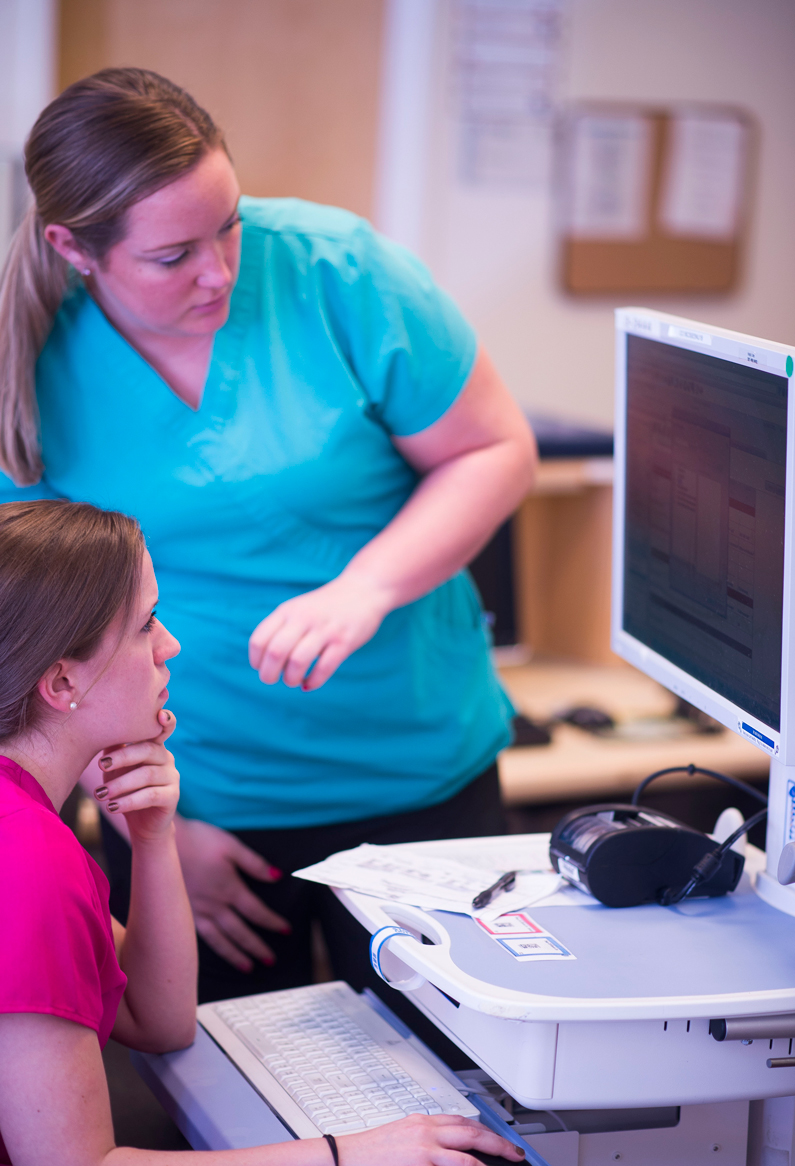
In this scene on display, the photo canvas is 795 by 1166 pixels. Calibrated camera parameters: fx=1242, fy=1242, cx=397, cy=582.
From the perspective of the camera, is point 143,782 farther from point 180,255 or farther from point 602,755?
point 602,755

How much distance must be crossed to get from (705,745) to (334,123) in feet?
5.16

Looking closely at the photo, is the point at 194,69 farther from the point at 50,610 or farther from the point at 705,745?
the point at 50,610

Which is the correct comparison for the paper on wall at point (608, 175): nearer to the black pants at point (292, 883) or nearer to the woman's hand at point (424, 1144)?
the black pants at point (292, 883)

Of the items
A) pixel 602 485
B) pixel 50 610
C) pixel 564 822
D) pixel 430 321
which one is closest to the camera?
pixel 50 610

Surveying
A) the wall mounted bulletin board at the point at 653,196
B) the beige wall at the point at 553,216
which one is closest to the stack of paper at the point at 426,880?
the beige wall at the point at 553,216

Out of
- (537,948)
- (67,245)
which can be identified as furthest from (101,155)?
(537,948)

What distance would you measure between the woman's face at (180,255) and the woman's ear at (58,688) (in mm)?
415

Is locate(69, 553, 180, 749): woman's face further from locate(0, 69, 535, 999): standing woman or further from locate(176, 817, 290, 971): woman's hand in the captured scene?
locate(176, 817, 290, 971): woman's hand

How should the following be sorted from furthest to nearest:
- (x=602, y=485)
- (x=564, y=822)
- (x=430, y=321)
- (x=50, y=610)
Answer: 1. (x=602, y=485)
2. (x=430, y=321)
3. (x=564, y=822)
4. (x=50, y=610)

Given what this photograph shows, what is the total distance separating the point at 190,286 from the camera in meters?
1.17

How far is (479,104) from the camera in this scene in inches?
115

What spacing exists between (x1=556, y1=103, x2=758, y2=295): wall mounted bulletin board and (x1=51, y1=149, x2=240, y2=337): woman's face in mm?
2025

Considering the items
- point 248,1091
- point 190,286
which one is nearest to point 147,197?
point 190,286

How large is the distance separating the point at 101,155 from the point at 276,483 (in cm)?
35
